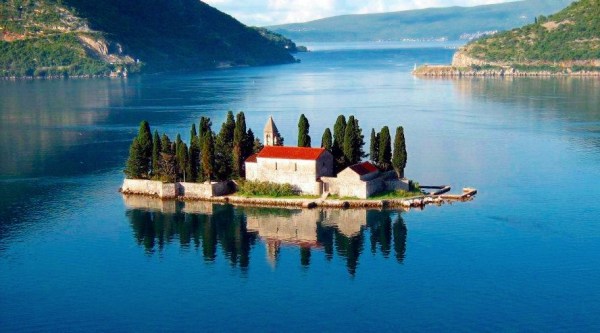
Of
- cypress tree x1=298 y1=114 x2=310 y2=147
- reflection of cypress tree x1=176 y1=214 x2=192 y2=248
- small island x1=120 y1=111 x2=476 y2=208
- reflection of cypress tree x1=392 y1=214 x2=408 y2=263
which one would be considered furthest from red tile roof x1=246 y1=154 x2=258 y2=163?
reflection of cypress tree x1=392 y1=214 x2=408 y2=263

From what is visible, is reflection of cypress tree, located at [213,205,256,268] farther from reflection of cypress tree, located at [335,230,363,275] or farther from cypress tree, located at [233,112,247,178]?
reflection of cypress tree, located at [335,230,363,275]

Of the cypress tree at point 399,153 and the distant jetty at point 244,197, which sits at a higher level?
the cypress tree at point 399,153

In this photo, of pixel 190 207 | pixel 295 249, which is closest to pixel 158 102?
pixel 190 207

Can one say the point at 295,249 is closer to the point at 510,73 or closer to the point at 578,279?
the point at 578,279

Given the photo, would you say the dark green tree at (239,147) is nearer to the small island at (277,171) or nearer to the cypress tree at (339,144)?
the small island at (277,171)

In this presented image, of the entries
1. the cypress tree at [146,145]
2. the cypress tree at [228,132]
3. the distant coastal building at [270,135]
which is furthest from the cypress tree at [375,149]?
the cypress tree at [146,145]
